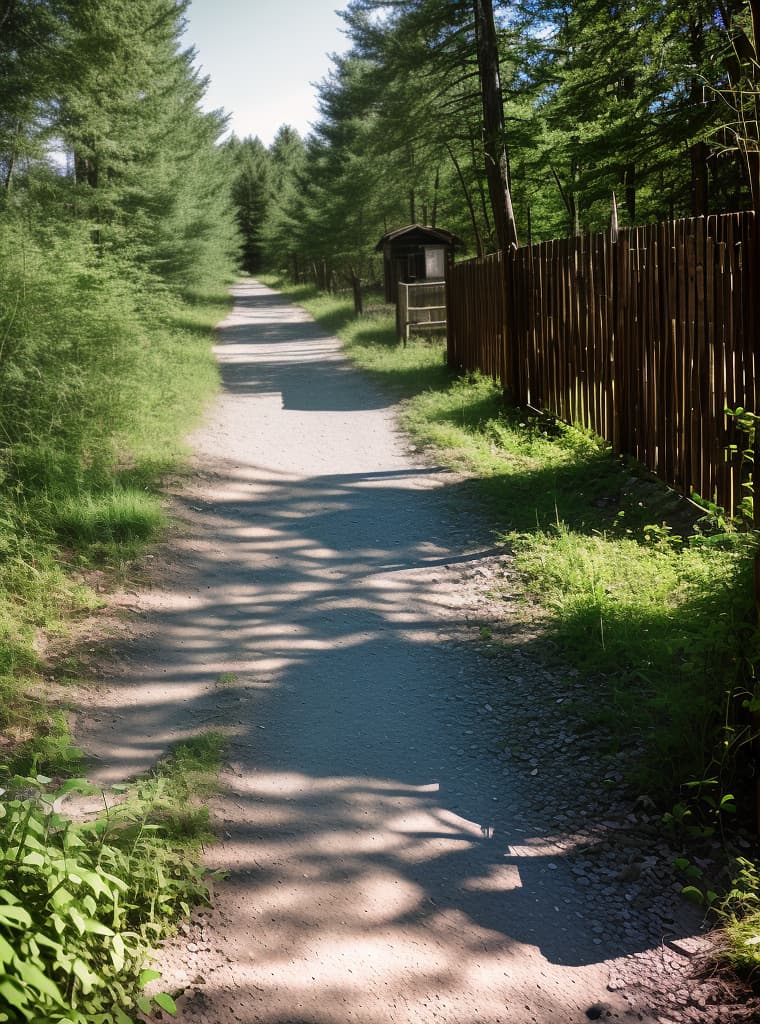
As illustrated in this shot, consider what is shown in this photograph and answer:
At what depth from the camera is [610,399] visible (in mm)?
8414

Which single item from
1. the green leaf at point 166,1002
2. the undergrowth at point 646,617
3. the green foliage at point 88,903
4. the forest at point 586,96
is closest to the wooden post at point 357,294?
the forest at point 586,96

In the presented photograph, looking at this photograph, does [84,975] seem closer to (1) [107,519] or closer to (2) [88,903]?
(2) [88,903]

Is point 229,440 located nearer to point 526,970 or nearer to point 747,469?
point 747,469

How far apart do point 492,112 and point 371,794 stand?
14.4 meters

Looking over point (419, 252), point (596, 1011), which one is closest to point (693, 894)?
point (596, 1011)

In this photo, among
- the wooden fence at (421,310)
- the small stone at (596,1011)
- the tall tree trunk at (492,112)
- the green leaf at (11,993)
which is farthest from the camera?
the wooden fence at (421,310)

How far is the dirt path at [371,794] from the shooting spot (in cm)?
288

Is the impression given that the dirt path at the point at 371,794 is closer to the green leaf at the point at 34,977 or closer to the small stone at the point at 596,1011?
the small stone at the point at 596,1011

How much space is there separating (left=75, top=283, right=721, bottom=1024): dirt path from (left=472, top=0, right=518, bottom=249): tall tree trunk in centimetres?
948

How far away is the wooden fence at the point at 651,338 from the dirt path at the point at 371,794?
5.90ft

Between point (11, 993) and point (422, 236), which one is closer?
point (11, 993)

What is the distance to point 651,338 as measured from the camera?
7.27 meters

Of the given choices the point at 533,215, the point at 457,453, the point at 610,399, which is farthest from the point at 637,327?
the point at 533,215

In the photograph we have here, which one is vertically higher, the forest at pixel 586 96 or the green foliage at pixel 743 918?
the forest at pixel 586 96
